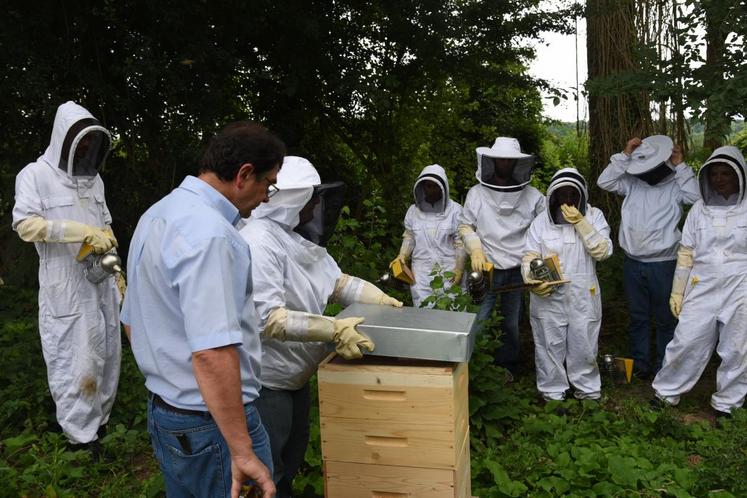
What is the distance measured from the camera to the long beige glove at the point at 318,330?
2.38 metres

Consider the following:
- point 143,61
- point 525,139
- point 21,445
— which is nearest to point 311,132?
point 143,61

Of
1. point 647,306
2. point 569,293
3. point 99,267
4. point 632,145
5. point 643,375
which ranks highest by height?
point 632,145

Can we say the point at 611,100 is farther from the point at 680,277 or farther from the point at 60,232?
the point at 60,232

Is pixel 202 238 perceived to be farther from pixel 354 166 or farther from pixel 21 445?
pixel 354 166

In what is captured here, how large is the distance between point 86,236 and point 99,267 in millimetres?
210

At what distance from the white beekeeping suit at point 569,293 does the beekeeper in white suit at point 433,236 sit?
749 mm

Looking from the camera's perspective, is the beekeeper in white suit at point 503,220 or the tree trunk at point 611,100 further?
the tree trunk at point 611,100

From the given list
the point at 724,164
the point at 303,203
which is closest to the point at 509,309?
the point at 724,164

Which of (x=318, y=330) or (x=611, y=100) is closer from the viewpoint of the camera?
(x=318, y=330)

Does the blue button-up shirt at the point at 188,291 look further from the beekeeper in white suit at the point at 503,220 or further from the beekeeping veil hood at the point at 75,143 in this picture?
the beekeeper in white suit at the point at 503,220

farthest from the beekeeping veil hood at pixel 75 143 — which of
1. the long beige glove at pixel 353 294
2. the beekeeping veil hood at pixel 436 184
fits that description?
the beekeeping veil hood at pixel 436 184

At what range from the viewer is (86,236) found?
3836 mm

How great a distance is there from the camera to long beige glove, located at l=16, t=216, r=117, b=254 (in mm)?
3758

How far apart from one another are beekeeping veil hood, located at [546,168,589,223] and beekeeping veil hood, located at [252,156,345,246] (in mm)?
2290
